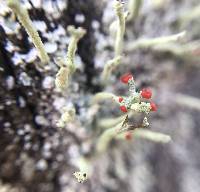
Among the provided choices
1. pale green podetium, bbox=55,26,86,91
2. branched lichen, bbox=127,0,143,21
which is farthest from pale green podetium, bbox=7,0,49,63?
branched lichen, bbox=127,0,143,21

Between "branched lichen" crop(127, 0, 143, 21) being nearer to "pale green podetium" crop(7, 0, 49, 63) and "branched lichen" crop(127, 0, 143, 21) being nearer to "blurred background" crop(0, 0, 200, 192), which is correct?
"blurred background" crop(0, 0, 200, 192)

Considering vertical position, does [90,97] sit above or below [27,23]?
below

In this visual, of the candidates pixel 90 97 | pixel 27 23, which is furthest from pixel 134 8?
pixel 27 23

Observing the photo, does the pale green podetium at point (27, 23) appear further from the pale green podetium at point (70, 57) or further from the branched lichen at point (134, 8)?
the branched lichen at point (134, 8)

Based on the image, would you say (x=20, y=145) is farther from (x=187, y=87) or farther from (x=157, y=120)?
(x=187, y=87)

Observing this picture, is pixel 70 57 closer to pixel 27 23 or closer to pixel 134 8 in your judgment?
pixel 27 23

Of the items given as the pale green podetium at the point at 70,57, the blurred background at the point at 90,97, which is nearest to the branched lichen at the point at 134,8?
the blurred background at the point at 90,97
